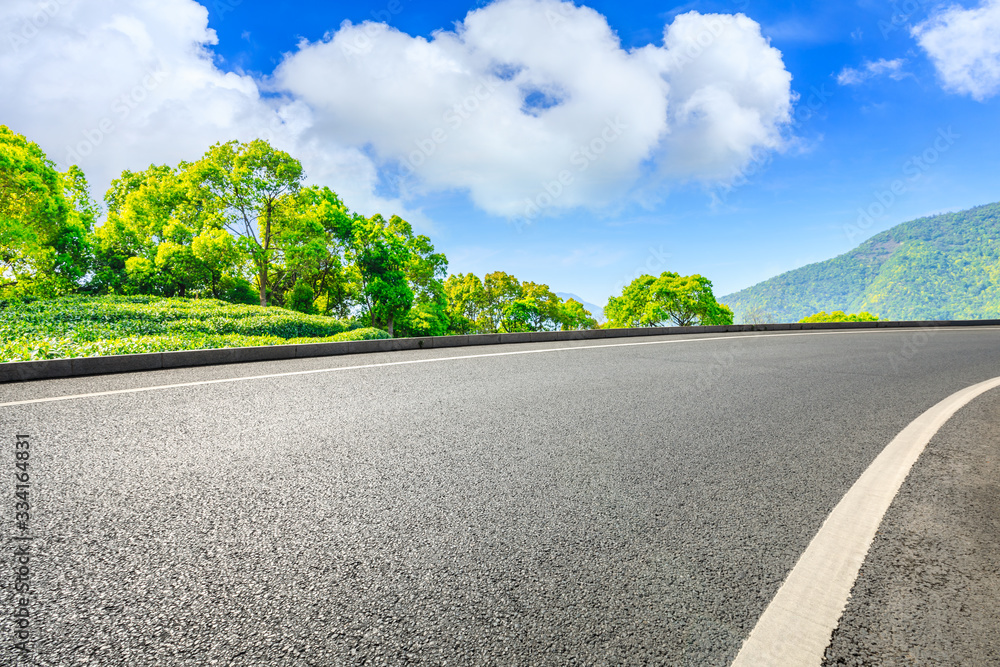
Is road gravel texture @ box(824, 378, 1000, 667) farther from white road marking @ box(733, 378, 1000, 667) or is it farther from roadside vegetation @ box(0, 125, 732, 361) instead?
roadside vegetation @ box(0, 125, 732, 361)

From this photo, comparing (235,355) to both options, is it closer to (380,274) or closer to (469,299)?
(380,274)

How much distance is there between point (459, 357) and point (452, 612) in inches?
278

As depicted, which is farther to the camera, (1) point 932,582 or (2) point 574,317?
(2) point 574,317

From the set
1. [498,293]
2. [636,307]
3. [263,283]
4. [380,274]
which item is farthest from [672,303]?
[263,283]

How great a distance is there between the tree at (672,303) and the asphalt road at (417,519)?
45.2 m

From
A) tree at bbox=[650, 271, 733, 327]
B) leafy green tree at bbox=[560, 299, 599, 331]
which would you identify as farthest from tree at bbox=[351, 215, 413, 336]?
tree at bbox=[650, 271, 733, 327]

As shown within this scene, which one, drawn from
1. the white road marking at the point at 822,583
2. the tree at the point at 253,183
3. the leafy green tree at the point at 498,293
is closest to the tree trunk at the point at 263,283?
the tree at the point at 253,183

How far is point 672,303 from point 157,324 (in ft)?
146

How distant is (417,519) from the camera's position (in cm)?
244

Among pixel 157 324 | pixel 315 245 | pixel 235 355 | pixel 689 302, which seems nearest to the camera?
pixel 235 355

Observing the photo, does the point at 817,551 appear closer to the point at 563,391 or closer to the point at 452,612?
the point at 452,612

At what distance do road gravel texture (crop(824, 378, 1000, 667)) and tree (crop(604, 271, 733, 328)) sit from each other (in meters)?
47.1

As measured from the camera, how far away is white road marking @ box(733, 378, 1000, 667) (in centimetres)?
161

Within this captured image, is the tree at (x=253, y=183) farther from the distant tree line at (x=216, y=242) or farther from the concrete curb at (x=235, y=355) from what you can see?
the concrete curb at (x=235, y=355)
